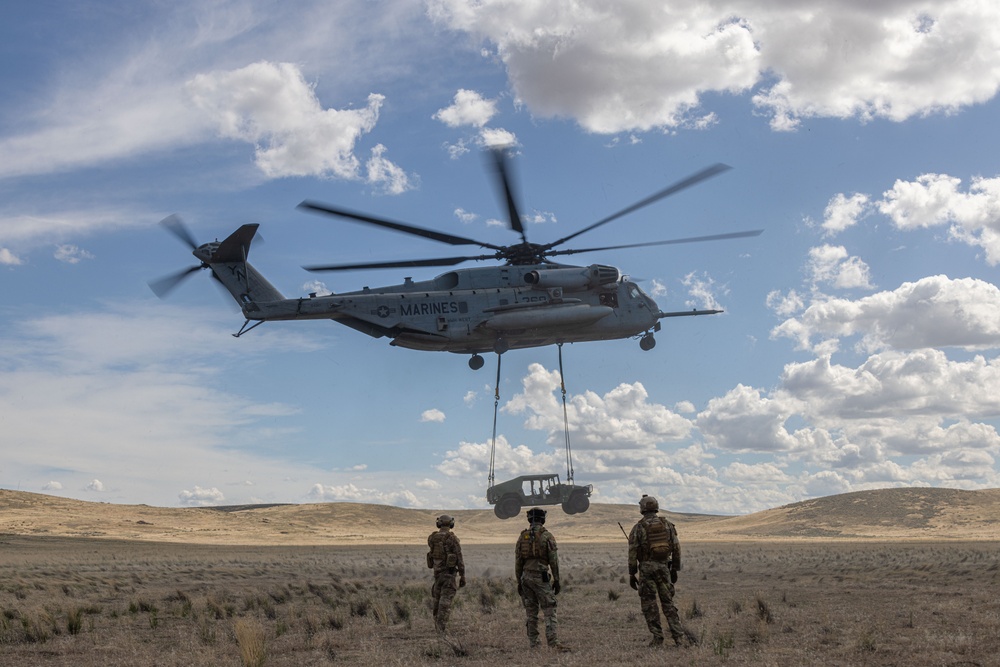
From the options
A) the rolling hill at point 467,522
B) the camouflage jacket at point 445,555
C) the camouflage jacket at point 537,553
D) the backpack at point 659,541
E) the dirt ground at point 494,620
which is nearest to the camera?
the dirt ground at point 494,620

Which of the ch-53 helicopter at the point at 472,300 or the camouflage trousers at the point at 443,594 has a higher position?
the ch-53 helicopter at the point at 472,300

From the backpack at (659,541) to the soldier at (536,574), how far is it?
1234mm

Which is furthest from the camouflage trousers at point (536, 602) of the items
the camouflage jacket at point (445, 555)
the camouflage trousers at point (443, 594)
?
the camouflage trousers at point (443, 594)

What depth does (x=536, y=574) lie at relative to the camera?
1248 cm

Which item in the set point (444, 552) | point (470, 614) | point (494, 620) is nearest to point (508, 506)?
point (470, 614)

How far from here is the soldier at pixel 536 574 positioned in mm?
12406

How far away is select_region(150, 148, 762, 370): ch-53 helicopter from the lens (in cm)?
2606

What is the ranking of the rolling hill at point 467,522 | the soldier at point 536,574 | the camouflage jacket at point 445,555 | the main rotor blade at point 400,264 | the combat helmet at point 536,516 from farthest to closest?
the rolling hill at point 467,522, the main rotor blade at point 400,264, the camouflage jacket at point 445,555, the combat helmet at point 536,516, the soldier at point 536,574

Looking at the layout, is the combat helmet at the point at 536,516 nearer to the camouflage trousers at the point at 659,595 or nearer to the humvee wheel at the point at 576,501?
the camouflage trousers at the point at 659,595

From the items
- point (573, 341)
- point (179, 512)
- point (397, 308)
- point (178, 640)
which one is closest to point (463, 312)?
point (397, 308)

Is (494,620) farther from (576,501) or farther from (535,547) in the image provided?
(576,501)

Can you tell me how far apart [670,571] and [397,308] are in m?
15.2

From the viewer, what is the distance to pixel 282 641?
14.1 meters

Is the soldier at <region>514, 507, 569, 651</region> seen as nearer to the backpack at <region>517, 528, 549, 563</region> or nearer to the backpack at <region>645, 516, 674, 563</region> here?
the backpack at <region>517, 528, 549, 563</region>
